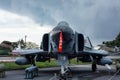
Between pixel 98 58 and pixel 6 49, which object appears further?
pixel 6 49

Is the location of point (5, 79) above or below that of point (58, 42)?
below

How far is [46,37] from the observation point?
23578 mm

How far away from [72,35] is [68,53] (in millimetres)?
1204

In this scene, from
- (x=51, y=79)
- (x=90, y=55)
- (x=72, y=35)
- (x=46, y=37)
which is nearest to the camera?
(x=51, y=79)

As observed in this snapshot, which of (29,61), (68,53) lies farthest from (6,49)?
(68,53)

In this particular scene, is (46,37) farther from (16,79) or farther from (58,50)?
(16,79)

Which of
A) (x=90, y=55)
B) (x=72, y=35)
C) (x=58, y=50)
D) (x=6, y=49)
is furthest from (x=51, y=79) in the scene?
(x=6, y=49)

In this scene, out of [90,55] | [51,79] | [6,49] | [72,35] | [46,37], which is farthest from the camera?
[6,49]

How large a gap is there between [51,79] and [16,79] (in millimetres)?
2134

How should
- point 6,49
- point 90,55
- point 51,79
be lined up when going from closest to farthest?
point 51,79 < point 90,55 < point 6,49

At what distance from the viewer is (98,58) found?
94.2 ft

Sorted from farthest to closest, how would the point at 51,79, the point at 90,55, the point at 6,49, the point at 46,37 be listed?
the point at 6,49
the point at 90,55
the point at 46,37
the point at 51,79

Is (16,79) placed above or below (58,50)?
below

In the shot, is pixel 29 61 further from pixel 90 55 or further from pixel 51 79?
pixel 51 79
